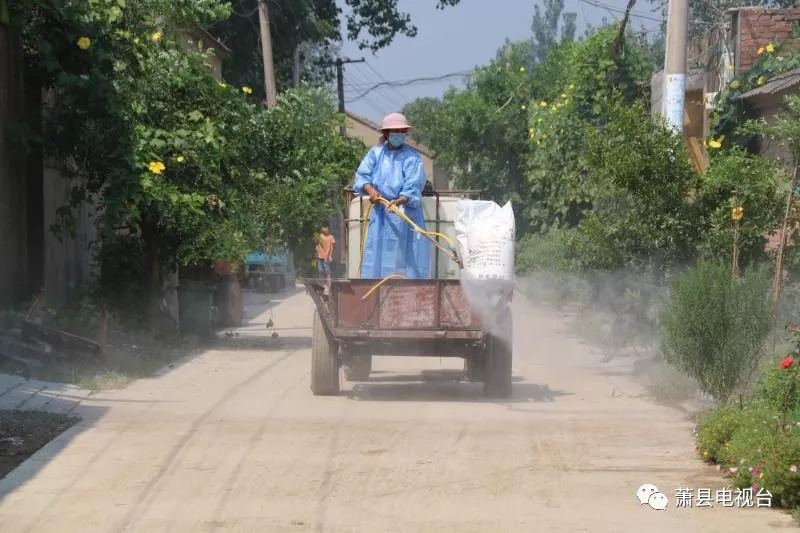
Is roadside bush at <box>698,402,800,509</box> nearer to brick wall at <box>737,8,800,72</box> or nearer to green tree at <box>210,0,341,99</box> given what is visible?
brick wall at <box>737,8,800,72</box>

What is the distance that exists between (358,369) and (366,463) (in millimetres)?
3989

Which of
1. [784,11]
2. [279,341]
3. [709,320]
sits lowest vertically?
[279,341]

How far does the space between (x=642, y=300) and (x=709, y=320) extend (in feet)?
10.4

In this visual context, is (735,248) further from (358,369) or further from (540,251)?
(540,251)

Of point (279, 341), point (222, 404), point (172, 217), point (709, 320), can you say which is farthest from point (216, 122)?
point (709, 320)

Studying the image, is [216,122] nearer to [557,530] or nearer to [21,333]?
[21,333]

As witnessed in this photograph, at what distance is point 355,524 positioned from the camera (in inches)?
253

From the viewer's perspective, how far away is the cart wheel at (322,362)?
34.5 ft

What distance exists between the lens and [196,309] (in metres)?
17.0

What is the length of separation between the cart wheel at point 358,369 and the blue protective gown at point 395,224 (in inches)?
35.6

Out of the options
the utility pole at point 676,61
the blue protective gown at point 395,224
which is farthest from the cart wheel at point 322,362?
the utility pole at point 676,61

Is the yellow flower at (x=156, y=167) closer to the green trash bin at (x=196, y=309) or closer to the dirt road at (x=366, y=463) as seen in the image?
the dirt road at (x=366, y=463)

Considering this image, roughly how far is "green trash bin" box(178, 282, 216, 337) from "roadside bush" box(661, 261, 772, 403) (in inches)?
360

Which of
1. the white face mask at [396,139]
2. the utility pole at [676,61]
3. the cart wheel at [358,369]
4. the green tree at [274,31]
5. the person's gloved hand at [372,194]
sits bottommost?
the cart wheel at [358,369]
